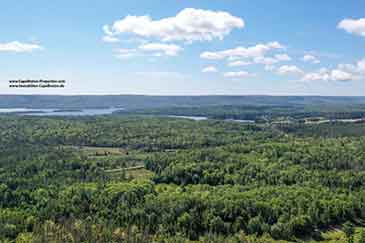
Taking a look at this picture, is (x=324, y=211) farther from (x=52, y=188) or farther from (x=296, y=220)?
(x=52, y=188)

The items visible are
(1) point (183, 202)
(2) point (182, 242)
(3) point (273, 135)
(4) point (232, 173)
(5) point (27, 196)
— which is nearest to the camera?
(2) point (182, 242)

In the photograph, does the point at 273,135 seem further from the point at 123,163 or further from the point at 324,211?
the point at 324,211

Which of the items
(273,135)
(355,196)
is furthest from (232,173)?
(273,135)

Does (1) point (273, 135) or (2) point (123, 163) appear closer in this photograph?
(2) point (123, 163)

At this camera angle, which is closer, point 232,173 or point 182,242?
point 182,242

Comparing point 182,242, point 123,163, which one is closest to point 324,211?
point 182,242

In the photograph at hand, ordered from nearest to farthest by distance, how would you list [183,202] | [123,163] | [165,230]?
[165,230]
[183,202]
[123,163]
